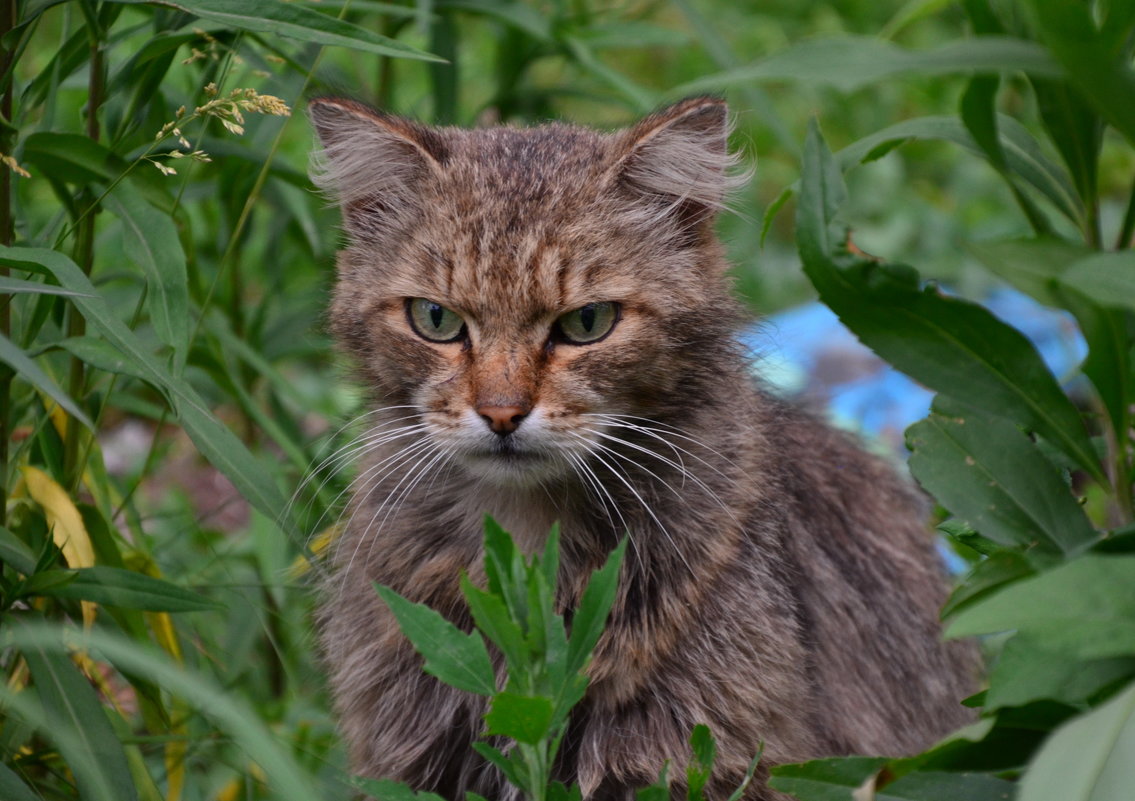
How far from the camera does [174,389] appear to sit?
Result: 88.8 inches

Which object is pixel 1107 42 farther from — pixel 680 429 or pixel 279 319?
pixel 279 319

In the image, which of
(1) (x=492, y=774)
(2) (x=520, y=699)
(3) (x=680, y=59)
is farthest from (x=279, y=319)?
(3) (x=680, y=59)

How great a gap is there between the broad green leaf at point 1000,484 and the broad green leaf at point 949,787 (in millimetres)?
330

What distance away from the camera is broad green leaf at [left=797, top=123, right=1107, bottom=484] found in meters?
1.82

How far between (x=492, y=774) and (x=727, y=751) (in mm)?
509

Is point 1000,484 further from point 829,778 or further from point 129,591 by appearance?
point 129,591

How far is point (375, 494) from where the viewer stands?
3.02m

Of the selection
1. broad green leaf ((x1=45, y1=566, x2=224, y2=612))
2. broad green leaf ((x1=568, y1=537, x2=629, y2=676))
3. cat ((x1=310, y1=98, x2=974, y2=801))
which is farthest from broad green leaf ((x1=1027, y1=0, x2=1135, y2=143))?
broad green leaf ((x1=45, y1=566, x2=224, y2=612))

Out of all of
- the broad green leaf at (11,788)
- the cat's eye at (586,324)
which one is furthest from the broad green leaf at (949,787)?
the broad green leaf at (11,788)

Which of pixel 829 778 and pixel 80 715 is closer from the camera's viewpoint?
pixel 829 778

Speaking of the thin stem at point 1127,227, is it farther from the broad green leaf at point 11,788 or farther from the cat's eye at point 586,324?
the broad green leaf at point 11,788

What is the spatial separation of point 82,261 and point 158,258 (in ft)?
1.06

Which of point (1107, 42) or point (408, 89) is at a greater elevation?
point (408, 89)

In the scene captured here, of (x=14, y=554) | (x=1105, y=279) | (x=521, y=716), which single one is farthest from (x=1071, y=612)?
(x=14, y=554)
